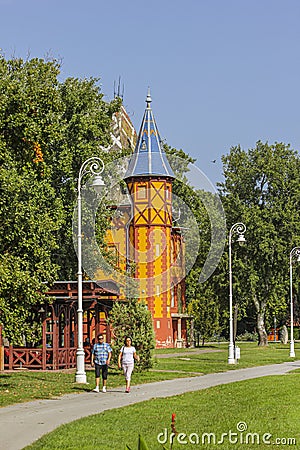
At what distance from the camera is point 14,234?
27984 mm

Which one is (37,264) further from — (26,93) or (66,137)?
(66,137)

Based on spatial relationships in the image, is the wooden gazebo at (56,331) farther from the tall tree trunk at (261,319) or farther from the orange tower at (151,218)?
the tall tree trunk at (261,319)

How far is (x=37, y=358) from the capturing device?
120 feet

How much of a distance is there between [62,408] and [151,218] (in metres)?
45.9

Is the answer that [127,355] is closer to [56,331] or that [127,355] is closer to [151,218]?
[56,331]

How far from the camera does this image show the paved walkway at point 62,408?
49.6ft

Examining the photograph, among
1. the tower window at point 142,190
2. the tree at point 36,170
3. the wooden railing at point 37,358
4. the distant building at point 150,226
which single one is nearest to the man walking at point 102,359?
the tree at point 36,170

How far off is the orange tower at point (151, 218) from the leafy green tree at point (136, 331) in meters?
30.1

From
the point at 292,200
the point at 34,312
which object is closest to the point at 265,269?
the point at 292,200

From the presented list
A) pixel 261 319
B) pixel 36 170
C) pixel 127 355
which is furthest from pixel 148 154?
pixel 127 355

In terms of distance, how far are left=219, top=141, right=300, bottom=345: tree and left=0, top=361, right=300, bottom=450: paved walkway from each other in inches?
1597

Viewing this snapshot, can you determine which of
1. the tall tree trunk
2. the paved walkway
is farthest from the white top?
the tall tree trunk

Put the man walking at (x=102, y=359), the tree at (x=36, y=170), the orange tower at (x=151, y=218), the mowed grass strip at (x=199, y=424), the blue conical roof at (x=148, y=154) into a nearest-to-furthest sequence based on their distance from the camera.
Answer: the mowed grass strip at (x=199, y=424), the tree at (x=36, y=170), the man walking at (x=102, y=359), the orange tower at (x=151, y=218), the blue conical roof at (x=148, y=154)

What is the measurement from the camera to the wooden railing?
36.1 m
